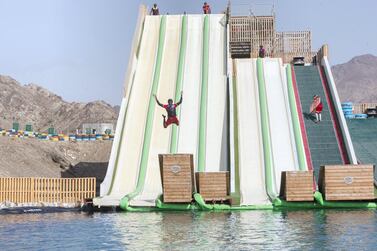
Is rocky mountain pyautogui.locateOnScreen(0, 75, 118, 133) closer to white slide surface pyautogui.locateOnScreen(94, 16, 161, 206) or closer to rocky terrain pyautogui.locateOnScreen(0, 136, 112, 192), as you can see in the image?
rocky terrain pyautogui.locateOnScreen(0, 136, 112, 192)

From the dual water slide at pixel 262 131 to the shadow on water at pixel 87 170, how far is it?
17.4 metres

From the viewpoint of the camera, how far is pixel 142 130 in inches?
1082

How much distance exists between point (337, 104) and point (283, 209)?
28.6 ft

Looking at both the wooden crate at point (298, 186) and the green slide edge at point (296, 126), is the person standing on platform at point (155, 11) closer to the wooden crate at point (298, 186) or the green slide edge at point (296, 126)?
the green slide edge at point (296, 126)

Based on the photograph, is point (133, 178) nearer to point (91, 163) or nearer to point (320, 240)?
point (320, 240)

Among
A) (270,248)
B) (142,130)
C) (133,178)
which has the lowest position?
(270,248)

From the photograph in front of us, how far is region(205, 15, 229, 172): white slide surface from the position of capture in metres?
25.6

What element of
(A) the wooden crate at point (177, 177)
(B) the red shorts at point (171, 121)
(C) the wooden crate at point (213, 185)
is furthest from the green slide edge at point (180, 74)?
(C) the wooden crate at point (213, 185)

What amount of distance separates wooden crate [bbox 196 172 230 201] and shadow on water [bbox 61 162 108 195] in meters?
22.5

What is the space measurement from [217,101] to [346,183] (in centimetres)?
866

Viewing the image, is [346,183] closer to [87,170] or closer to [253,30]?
[253,30]

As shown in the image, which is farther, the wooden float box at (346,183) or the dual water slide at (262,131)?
the dual water slide at (262,131)

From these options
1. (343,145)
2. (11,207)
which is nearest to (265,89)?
(343,145)

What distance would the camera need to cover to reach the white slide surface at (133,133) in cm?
2431
